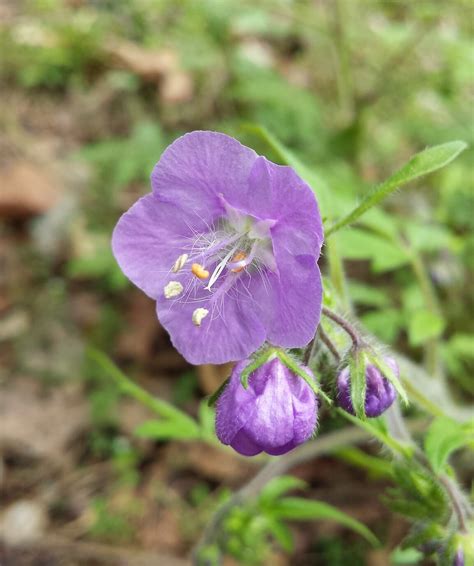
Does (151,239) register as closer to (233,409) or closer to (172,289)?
(172,289)

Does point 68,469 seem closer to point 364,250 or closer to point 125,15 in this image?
point 364,250

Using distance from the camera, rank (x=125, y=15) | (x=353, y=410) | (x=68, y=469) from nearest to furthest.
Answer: (x=353, y=410)
(x=68, y=469)
(x=125, y=15)

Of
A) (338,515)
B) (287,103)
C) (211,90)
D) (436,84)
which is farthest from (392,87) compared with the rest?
(338,515)

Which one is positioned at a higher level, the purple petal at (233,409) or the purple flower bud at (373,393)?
A: the purple petal at (233,409)

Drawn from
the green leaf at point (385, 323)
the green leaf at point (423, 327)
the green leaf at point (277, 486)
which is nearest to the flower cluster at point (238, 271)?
the green leaf at point (423, 327)

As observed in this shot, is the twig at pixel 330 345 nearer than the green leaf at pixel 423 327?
Yes

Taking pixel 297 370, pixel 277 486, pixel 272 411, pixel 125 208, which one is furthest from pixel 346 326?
pixel 125 208

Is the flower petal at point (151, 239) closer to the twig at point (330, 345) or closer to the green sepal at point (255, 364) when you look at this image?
the green sepal at point (255, 364)
